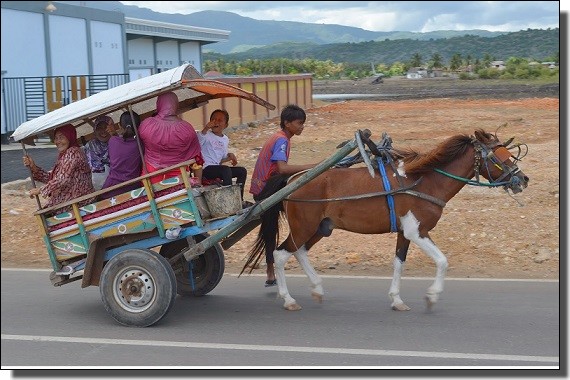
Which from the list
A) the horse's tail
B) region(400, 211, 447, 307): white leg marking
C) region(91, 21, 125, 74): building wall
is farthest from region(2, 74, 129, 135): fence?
region(400, 211, 447, 307): white leg marking

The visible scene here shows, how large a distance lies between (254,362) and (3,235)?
649cm

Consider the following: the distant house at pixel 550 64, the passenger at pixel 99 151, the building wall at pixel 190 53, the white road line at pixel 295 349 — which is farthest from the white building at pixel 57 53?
the distant house at pixel 550 64

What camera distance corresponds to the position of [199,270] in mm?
8094

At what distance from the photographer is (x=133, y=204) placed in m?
6.95

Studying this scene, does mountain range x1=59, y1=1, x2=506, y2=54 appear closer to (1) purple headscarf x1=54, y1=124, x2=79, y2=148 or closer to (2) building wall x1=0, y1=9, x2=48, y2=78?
(1) purple headscarf x1=54, y1=124, x2=79, y2=148

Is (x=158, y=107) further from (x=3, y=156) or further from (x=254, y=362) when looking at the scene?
(x=3, y=156)

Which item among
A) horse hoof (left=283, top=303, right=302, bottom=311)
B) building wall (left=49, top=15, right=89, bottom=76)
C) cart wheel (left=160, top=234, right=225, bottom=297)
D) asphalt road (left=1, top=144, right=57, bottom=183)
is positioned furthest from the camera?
building wall (left=49, top=15, right=89, bottom=76)

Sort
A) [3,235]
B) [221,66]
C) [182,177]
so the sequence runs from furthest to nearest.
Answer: [221,66] → [3,235] → [182,177]

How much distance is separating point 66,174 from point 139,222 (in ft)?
2.59

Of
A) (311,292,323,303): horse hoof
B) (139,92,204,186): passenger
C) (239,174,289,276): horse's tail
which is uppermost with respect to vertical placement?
(139,92,204,186): passenger

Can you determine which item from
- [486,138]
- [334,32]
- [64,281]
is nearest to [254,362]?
[64,281]

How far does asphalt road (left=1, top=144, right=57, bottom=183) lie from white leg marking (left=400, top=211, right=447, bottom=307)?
9.76 metres

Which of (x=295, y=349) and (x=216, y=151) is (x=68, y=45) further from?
(x=295, y=349)

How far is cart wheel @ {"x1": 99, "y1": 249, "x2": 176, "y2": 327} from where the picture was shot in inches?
267
